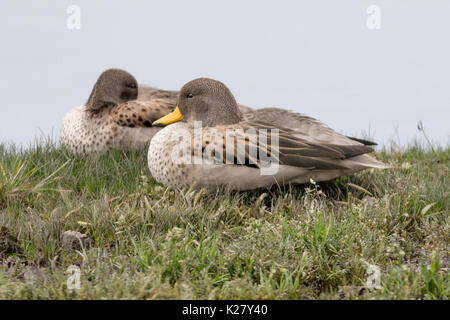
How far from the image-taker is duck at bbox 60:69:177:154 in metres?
7.71

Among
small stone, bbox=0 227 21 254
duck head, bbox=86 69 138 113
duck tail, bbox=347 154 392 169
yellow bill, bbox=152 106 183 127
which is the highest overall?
duck head, bbox=86 69 138 113

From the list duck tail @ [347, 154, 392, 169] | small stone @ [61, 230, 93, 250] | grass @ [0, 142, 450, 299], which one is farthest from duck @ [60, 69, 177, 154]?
small stone @ [61, 230, 93, 250]

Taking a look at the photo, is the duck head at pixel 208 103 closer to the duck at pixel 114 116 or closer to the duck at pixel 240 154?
the duck at pixel 240 154

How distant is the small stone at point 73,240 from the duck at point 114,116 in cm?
267

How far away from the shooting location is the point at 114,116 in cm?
781

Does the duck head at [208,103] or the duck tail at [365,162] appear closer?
the duck tail at [365,162]

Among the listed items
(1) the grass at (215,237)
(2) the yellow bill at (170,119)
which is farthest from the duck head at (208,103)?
(1) the grass at (215,237)

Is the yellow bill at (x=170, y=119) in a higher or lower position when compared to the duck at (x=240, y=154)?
higher

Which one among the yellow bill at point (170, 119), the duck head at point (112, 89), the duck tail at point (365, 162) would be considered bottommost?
the duck tail at point (365, 162)

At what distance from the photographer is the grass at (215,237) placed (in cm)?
407

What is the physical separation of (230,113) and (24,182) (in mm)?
2201

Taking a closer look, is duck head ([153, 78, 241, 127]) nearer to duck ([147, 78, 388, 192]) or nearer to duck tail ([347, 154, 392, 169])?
duck ([147, 78, 388, 192])

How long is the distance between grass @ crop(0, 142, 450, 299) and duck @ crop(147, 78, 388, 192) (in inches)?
6.5

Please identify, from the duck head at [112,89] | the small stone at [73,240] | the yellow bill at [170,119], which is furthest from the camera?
the duck head at [112,89]
